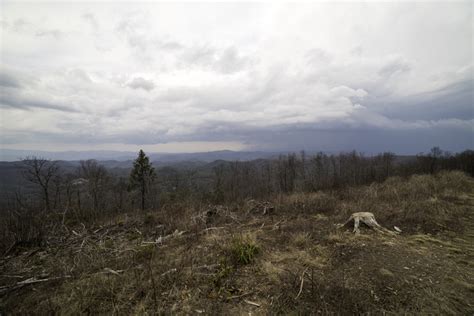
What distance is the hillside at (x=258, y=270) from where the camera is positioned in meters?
3.37

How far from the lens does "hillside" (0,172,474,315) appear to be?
337cm

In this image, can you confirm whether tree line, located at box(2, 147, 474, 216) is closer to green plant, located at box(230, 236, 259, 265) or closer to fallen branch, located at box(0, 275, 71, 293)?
green plant, located at box(230, 236, 259, 265)

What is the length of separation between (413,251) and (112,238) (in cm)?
893

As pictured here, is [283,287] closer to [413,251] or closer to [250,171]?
[413,251]

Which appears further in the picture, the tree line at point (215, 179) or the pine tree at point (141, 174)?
the pine tree at point (141, 174)

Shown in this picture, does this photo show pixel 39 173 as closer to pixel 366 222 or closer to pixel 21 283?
pixel 21 283

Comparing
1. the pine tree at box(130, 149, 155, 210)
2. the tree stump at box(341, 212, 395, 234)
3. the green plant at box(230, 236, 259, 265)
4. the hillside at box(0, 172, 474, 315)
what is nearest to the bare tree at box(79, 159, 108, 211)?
the pine tree at box(130, 149, 155, 210)

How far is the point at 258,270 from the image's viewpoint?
4.39 m

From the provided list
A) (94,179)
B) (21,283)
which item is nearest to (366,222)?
(21,283)

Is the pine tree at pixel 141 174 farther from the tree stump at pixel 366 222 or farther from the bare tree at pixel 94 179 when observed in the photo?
the tree stump at pixel 366 222

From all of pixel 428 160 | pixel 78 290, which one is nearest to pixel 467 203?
pixel 78 290

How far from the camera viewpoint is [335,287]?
3.63 m

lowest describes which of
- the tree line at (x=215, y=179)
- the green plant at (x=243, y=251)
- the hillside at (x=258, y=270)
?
the tree line at (x=215, y=179)

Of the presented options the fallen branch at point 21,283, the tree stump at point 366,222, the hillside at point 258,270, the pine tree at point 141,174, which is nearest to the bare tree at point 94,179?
the pine tree at point 141,174
